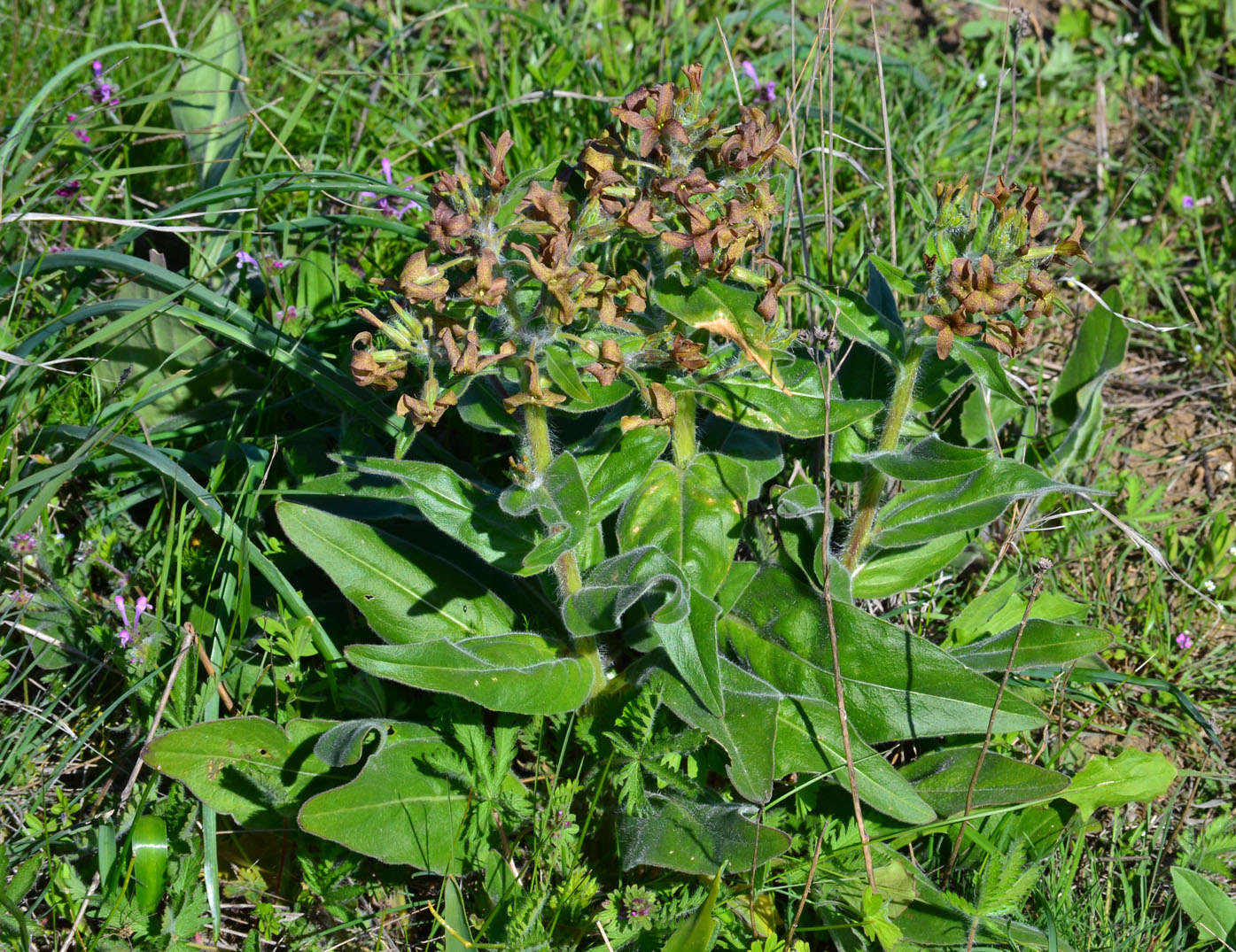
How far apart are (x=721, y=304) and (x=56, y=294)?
109 inches

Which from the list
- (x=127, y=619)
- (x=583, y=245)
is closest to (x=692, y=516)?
(x=583, y=245)

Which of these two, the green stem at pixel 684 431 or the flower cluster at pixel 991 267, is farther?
the green stem at pixel 684 431

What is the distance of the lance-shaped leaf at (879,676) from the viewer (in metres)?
3.06

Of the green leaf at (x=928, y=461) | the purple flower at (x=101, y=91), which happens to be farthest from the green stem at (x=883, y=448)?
the purple flower at (x=101, y=91)

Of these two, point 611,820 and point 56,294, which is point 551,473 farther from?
point 56,294

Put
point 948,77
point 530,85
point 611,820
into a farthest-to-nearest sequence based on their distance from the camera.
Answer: point 948,77
point 530,85
point 611,820

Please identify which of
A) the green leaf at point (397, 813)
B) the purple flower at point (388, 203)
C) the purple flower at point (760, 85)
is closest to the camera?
the green leaf at point (397, 813)

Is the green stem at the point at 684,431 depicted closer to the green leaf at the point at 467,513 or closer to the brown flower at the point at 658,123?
the green leaf at the point at 467,513

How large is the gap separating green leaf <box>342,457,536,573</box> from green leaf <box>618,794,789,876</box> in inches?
32.2

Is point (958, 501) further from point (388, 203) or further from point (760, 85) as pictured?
point (760, 85)

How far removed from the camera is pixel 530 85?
5.07m

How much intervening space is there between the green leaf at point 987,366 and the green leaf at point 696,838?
51.5 inches

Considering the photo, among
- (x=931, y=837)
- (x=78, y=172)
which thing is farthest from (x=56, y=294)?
(x=931, y=837)

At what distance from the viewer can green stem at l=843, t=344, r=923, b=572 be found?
3.14 m
